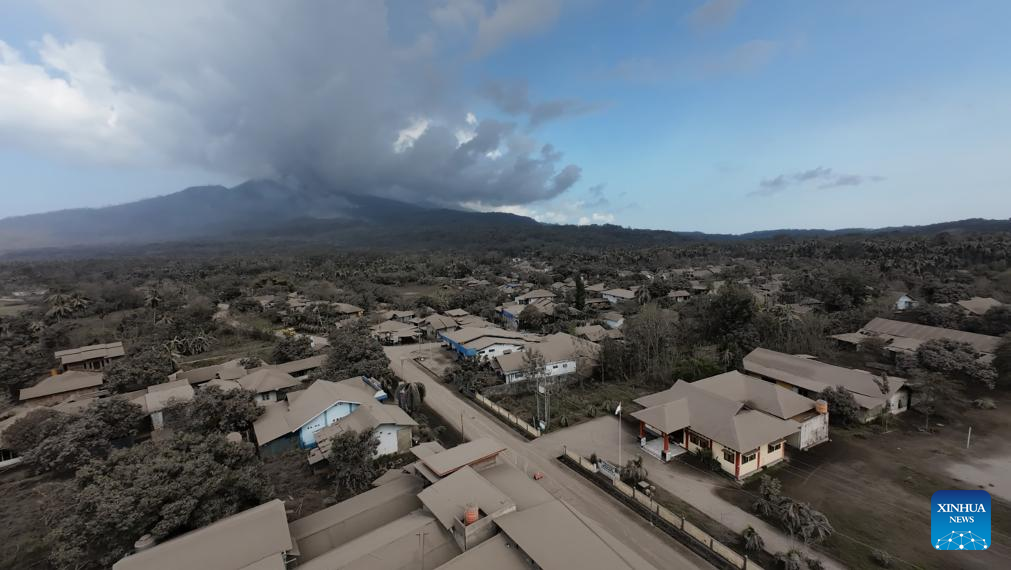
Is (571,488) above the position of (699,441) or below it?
below

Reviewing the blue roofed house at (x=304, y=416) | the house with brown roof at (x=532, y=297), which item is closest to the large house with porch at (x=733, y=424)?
the blue roofed house at (x=304, y=416)

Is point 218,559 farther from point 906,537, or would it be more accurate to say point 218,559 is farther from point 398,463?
point 906,537

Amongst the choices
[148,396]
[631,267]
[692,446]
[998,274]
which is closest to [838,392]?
[692,446]

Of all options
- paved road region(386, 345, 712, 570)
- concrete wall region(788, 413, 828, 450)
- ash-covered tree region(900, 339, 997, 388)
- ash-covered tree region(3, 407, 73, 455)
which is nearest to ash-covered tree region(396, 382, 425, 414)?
paved road region(386, 345, 712, 570)

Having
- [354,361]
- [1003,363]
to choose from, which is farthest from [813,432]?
[354,361]

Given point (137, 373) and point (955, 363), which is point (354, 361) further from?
point (955, 363)
